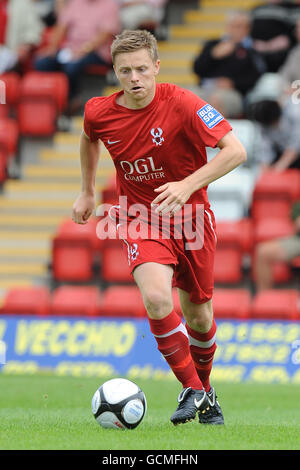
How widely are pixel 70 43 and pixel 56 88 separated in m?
0.99

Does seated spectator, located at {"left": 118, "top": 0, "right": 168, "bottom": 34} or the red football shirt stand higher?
seated spectator, located at {"left": 118, "top": 0, "right": 168, "bottom": 34}

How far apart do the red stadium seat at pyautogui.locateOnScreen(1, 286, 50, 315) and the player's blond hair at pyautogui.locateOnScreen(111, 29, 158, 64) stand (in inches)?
235

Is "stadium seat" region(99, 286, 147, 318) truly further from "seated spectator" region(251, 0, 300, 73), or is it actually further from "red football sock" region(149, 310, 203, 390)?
"red football sock" region(149, 310, 203, 390)

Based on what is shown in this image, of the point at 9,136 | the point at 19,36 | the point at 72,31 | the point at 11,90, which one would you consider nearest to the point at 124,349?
the point at 9,136

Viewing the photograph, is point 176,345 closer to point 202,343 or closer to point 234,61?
point 202,343

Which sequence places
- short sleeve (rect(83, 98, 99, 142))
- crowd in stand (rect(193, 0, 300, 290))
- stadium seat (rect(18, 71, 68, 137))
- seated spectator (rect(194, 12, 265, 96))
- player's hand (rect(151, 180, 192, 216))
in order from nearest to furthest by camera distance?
player's hand (rect(151, 180, 192, 216)) → short sleeve (rect(83, 98, 99, 142)) → crowd in stand (rect(193, 0, 300, 290)) → seated spectator (rect(194, 12, 265, 96)) → stadium seat (rect(18, 71, 68, 137))

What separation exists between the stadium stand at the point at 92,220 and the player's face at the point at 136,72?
501cm

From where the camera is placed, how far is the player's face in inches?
231

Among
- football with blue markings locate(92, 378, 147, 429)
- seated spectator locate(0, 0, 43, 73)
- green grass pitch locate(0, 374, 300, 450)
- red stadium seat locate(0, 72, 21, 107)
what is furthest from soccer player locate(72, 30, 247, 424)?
seated spectator locate(0, 0, 43, 73)

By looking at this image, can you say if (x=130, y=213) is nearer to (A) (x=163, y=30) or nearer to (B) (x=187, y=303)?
(B) (x=187, y=303)

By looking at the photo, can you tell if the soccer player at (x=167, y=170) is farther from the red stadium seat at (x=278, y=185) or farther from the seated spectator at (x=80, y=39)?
the seated spectator at (x=80, y=39)

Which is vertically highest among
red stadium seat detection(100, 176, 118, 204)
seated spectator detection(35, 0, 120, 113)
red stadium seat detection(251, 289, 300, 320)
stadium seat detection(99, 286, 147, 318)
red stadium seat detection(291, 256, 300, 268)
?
seated spectator detection(35, 0, 120, 113)

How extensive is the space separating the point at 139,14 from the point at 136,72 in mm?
9167

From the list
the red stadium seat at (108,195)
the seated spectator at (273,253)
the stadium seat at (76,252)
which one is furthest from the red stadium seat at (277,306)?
the red stadium seat at (108,195)
